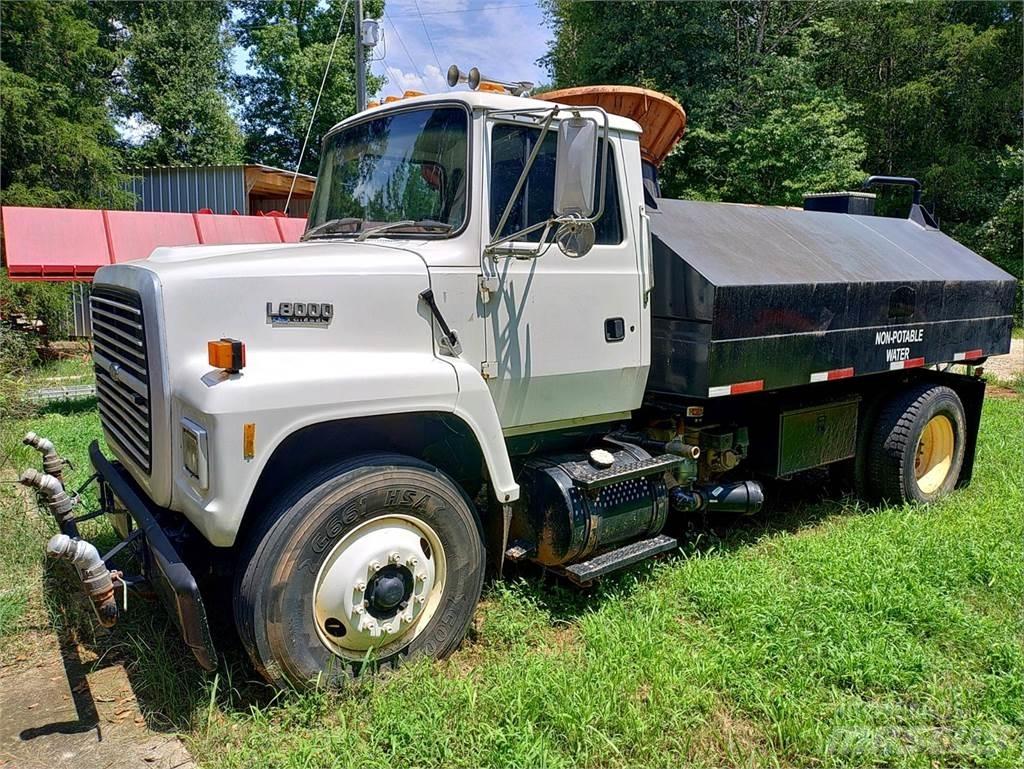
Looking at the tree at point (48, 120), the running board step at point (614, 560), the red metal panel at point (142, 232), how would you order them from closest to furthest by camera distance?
the running board step at point (614, 560), the red metal panel at point (142, 232), the tree at point (48, 120)

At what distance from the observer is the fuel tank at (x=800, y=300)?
170 inches

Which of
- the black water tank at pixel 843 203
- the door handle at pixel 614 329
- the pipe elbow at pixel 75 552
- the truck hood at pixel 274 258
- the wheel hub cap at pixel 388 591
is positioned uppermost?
the black water tank at pixel 843 203

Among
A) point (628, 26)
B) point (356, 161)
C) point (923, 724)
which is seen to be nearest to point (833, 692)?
point (923, 724)

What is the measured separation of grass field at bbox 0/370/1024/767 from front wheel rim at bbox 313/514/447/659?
19 cm

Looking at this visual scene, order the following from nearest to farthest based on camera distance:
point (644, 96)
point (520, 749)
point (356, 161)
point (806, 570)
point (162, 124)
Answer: point (520, 749) → point (356, 161) → point (806, 570) → point (644, 96) → point (162, 124)

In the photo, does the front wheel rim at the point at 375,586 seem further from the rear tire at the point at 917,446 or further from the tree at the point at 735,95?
the tree at the point at 735,95

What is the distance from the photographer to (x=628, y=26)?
68.8 ft

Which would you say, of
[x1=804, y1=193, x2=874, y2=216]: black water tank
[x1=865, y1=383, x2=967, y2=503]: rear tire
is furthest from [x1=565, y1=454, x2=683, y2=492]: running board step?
[x1=804, y1=193, x2=874, y2=216]: black water tank

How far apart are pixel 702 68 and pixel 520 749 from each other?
20.8m

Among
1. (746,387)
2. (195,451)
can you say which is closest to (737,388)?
(746,387)

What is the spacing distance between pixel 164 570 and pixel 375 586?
810 mm

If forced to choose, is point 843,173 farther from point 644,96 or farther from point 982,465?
point 644,96

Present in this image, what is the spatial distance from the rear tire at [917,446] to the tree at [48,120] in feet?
49.1

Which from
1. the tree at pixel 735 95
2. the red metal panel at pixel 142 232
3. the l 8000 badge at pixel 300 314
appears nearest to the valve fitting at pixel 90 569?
the l 8000 badge at pixel 300 314
